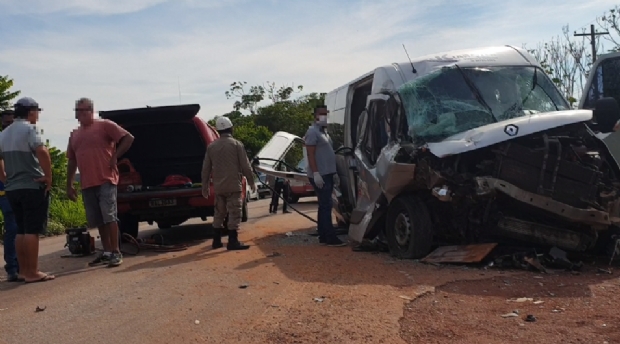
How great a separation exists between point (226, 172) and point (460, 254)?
369 cm

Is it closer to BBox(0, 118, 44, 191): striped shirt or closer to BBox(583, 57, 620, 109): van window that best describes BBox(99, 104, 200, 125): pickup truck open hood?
BBox(0, 118, 44, 191): striped shirt

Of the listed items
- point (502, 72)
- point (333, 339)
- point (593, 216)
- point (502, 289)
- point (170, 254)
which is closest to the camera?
point (333, 339)

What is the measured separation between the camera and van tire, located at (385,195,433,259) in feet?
23.1

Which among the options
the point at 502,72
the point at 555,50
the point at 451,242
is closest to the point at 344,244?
the point at 451,242

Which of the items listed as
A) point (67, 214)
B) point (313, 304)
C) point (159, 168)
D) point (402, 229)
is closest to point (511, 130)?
point (402, 229)

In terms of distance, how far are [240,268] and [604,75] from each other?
6.01m

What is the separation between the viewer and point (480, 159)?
6.67 metres

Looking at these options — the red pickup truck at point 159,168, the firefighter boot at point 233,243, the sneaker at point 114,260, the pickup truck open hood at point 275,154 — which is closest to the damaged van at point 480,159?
the firefighter boot at point 233,243

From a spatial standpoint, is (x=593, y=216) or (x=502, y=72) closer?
(x=593, y=216)

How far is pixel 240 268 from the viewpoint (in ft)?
23.5

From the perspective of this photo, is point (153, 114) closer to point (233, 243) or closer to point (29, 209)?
point (233, 243)

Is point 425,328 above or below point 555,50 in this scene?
below

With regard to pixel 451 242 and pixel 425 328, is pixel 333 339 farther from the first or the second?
pixel 451 242

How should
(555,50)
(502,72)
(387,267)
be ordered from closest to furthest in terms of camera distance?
1. (387,267)
2. (502,72)
3. (555,50)
